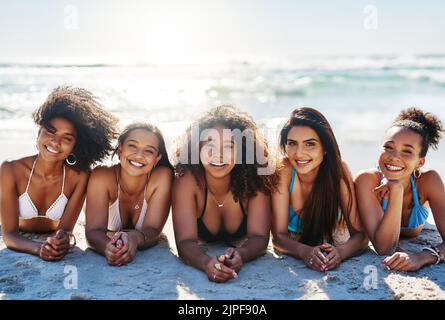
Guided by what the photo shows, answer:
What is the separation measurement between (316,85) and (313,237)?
43.2 ft

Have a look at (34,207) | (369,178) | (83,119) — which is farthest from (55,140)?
(369,178)

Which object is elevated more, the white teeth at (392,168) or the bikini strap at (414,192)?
the white teeth at (392,168)

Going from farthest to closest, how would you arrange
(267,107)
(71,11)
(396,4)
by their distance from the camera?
(396,4) → (267,107) → (71,11)

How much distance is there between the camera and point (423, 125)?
4.00 meters

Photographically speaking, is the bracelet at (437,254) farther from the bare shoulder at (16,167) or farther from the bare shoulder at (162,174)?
the bare shoulder at (16,167)

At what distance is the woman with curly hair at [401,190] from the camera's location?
12.0 feet

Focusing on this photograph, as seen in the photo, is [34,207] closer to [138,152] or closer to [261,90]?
[138,152]

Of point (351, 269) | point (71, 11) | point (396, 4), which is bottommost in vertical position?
point (351, 269)

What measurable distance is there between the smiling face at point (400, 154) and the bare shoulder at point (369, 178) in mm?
132

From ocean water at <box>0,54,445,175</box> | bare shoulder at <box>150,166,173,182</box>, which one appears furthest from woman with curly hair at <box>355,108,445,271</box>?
ocean water at <box>0,54,445,175</box>

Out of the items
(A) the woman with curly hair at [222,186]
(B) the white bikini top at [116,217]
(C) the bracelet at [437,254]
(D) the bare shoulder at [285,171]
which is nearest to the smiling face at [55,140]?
(B) the white bikini top at [116,217]

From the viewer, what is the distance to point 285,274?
3.49 m

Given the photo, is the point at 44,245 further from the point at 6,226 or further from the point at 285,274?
the point at 285,274
